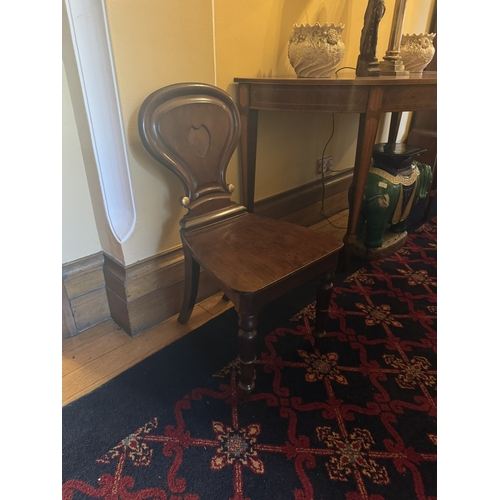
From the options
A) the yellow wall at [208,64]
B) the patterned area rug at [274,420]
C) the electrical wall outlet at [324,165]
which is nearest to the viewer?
the patterned area rug at [274,420]

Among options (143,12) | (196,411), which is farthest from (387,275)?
(143,12)

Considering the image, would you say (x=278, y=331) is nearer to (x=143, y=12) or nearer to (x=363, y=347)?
(x=363, y=347)

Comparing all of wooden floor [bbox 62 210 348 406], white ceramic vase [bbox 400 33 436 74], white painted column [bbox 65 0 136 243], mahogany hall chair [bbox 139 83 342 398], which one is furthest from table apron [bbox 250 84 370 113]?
wooden floor [bbox 62 210 348 406]

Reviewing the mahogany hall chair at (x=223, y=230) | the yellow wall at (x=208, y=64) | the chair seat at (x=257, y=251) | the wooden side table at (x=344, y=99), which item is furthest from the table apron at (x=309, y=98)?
the chair seat at (x=257, y=251)

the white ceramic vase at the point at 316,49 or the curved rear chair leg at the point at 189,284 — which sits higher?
the white ceramic vase at the point at 316,49

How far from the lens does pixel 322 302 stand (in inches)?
46.4

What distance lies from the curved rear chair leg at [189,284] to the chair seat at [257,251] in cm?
9

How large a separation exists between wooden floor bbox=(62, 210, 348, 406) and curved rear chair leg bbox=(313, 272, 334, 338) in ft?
1.29

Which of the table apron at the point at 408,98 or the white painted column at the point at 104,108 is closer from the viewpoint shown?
the white painted column at the point at 104,108

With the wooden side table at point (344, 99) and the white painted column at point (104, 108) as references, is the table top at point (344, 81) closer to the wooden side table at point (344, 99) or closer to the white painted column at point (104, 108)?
the wooden side table at point (344, 99)

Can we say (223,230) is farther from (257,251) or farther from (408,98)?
(408,98)

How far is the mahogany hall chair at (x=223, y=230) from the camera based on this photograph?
0.93m

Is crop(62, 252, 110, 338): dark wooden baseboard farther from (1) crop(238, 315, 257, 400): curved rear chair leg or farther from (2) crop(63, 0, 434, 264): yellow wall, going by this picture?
(1) crop(238, 315, 257, 400): curved rear chair leg

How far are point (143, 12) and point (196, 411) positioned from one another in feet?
3.69
